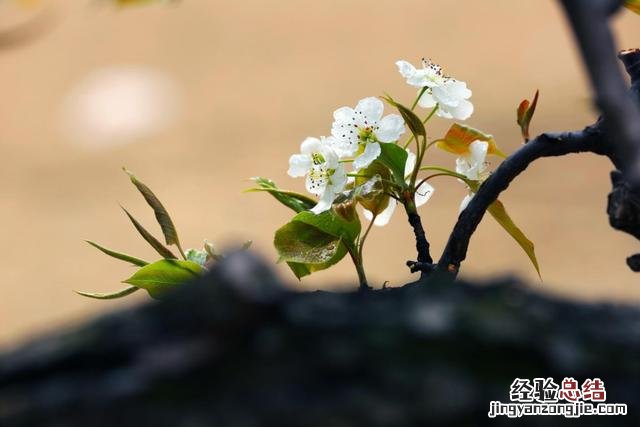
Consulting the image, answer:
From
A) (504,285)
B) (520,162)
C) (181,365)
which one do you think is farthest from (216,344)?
(520,162)

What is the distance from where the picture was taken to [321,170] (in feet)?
2.45

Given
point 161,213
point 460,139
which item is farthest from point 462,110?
point 161,213

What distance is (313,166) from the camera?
2.51 ft

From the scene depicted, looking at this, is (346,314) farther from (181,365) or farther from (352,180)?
(352,180)

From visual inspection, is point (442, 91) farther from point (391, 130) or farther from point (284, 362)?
point (284, 362)

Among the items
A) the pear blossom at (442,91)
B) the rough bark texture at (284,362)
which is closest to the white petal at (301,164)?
the pear blossom at (442,91)

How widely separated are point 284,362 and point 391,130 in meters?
0.39

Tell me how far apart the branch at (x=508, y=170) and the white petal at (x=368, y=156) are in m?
0.09

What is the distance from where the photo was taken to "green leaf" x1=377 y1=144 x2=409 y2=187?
706mm

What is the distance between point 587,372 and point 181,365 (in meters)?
0.16

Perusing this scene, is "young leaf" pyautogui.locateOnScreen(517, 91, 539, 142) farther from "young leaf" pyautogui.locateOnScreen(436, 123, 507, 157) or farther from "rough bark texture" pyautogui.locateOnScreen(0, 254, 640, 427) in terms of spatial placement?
"rough bark texture" pyautogui.locateOnScreen(0, 254, 640, 427)

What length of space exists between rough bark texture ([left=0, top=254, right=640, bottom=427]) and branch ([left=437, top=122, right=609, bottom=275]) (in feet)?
0.87

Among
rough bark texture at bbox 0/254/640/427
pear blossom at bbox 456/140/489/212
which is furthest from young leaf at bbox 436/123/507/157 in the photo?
rough bark texture at bbox 0/254/640/427

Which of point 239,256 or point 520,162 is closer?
point 239,256
